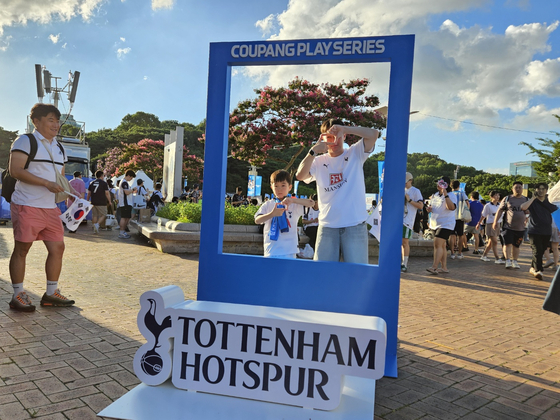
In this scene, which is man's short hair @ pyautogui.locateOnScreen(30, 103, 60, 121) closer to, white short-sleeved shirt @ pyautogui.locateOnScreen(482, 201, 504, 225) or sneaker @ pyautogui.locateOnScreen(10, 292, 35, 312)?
sneaker @ pyautogui.locateOnScreen(10, 292, 35, 312)

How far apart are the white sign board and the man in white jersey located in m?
0.92

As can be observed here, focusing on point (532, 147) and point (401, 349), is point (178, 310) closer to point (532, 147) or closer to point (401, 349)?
point (401, 349)

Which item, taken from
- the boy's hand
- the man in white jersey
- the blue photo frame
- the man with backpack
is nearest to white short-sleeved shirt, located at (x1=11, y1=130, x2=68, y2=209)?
the man with backpack

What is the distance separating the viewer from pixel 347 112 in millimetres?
11867

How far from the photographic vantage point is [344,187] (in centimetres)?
353

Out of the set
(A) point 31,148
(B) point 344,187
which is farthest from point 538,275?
(A) point 31,148

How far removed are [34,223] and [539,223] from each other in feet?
27.5

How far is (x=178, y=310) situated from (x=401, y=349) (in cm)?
221

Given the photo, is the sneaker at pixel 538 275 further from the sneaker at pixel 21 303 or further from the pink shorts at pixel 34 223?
the sneaker at pixel 21 303

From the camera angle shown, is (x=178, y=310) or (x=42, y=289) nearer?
(x=178, y=310)

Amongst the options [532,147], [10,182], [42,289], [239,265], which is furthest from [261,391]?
[532,147]

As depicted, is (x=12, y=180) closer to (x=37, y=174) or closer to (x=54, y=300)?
(x=37, y=174)

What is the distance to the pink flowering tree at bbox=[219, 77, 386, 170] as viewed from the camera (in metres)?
11.1

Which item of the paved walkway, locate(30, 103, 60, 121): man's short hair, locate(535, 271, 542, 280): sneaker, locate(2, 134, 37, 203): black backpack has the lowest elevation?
the paved walkway
